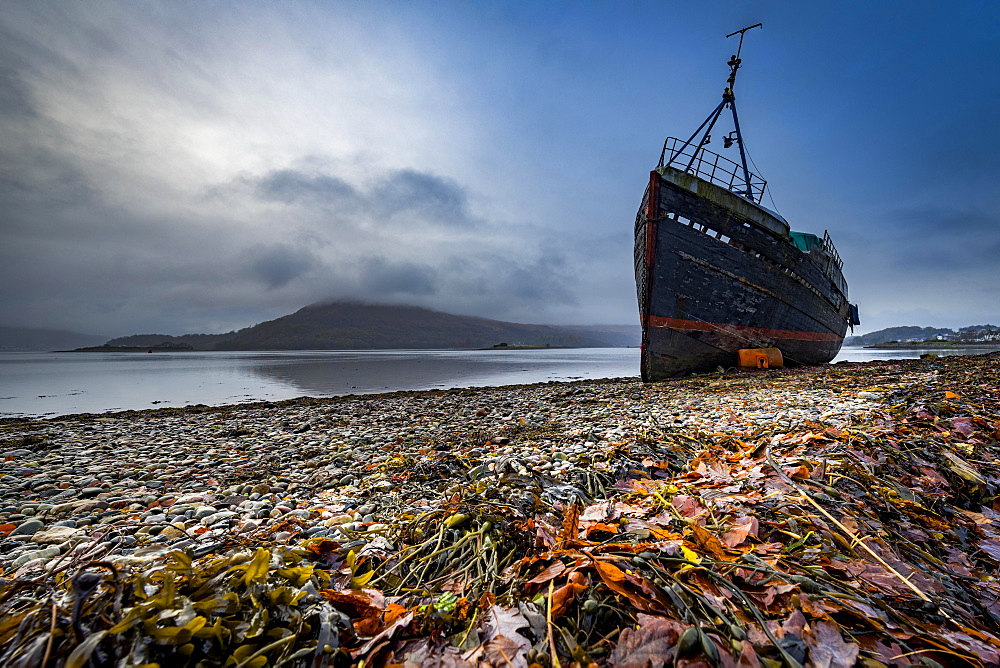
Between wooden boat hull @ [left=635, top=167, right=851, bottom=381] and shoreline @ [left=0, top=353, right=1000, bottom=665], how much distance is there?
7.20 metres

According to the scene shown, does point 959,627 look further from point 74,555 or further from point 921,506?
point 74,555

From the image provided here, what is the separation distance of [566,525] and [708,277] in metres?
12.4

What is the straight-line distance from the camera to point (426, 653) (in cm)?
141

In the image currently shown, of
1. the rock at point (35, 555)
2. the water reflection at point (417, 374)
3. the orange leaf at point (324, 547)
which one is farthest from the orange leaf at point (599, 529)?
the water reflection at point (417, 374)

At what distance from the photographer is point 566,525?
2.29 meters

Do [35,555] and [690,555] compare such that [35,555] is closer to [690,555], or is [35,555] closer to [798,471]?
[690,555]

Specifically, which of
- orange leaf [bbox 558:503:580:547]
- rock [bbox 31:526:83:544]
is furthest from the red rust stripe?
rock [bbox 31:526:83:544]

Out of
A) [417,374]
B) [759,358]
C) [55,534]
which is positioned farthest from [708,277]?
[417,374]

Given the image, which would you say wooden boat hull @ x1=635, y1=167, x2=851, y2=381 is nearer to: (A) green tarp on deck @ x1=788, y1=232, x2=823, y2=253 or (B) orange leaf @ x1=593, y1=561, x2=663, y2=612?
(A) green tarp on deck @ x1=788, y1=232, x2=823, y2=253

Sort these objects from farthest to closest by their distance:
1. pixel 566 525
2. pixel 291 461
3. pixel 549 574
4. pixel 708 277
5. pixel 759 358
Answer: pixel 759 358 → pixel 708 277 → pixel 291 461 → pixel 566 525 → pixel 549 574

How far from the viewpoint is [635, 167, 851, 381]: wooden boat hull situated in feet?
39.6

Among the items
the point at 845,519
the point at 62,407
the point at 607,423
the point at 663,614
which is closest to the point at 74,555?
the point at 663,614

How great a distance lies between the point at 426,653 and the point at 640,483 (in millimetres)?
2360

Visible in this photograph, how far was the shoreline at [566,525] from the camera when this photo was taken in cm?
147
